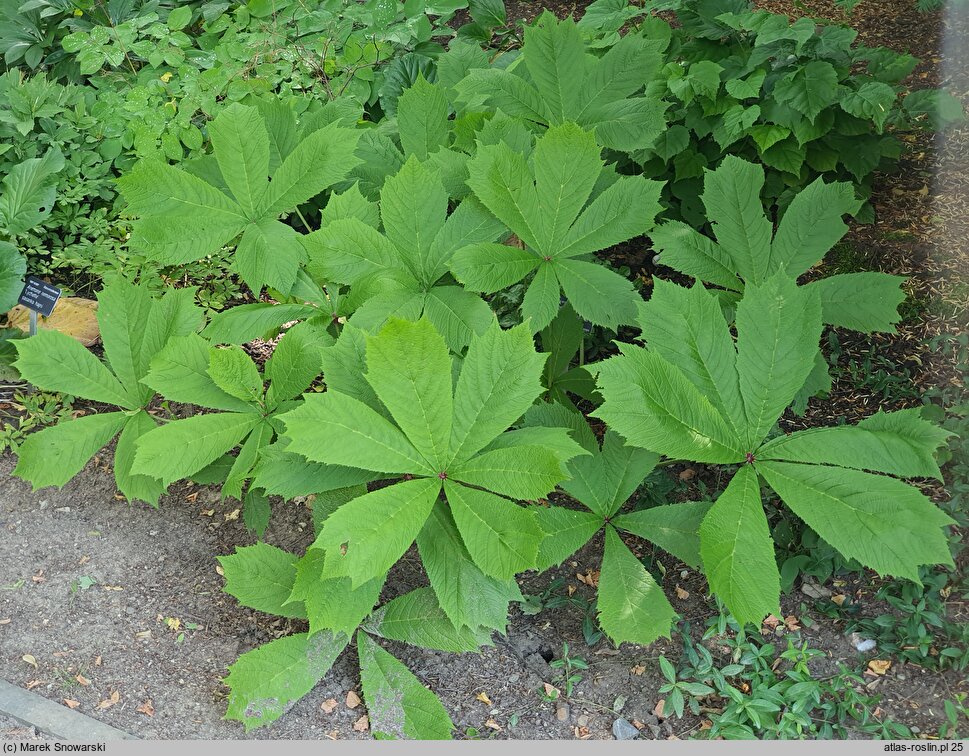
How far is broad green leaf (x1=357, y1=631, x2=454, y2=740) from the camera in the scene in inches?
75.9

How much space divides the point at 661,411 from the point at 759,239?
0.61 metres

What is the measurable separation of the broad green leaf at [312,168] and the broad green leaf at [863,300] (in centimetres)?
117

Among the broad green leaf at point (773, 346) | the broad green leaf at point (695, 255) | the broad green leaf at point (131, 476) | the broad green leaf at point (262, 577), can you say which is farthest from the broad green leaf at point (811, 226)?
the broad green leaf at point (131, 476)

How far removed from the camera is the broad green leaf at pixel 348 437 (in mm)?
1657

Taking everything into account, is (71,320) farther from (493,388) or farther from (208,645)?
(493,388)

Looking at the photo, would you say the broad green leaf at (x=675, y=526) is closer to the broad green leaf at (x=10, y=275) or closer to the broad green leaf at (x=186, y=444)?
the broad green leaf at (x=186, y=444)

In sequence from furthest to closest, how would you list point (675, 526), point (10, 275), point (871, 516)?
point (10, 275), point (675, 526), point (871, 516)

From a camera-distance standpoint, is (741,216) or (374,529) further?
(741,216)

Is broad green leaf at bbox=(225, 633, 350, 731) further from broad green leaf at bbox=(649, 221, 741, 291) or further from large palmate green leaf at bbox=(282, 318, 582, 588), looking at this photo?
broad green leaf at bbox=(649, 221, 741, 291)

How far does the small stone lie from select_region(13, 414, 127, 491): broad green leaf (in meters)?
1.43

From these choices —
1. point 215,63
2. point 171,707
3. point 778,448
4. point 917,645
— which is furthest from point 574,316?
point 215,63

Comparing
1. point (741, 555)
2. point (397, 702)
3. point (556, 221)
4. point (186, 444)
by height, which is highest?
point (556, 221)

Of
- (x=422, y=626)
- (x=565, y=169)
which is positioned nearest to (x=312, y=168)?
(x=565, y=169)

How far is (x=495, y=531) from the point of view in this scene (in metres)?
1.69
